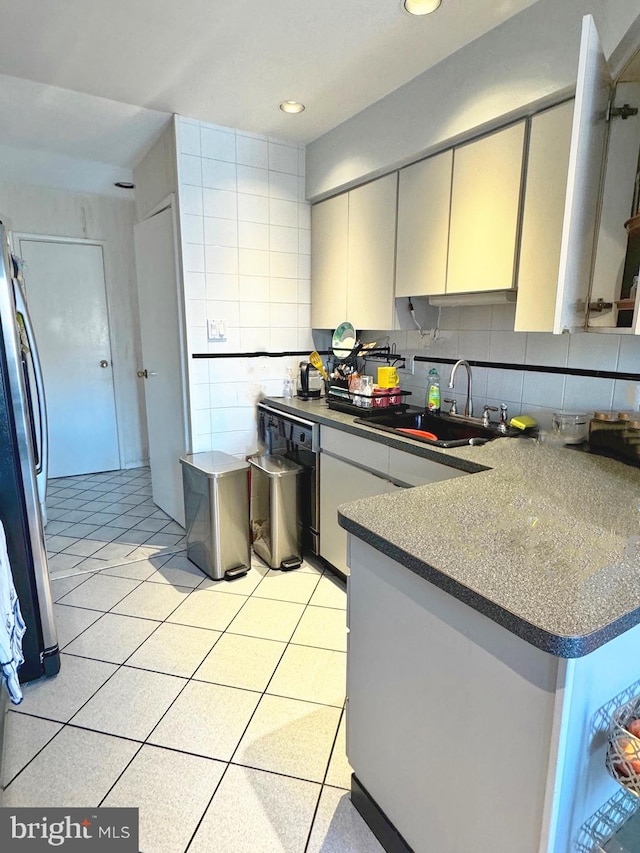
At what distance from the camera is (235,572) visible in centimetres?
254

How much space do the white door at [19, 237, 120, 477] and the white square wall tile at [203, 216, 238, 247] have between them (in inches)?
75.8

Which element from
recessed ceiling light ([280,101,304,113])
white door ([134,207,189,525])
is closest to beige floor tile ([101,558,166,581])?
white door ([134,207,189,525])

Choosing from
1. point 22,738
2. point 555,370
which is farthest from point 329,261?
point 22,738

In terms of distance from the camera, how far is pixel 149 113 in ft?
8.07

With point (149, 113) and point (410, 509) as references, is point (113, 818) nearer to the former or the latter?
point (410, 509)

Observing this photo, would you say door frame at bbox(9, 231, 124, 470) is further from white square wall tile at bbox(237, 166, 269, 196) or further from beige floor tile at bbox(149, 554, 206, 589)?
beige floor tile at bbox(149, 554, 206, 589)

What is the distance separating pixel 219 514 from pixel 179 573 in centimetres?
45

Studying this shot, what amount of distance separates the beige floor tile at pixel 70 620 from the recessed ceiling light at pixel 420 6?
2.74m

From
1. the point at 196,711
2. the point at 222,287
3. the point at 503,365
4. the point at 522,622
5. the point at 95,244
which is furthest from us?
the point at 95,244

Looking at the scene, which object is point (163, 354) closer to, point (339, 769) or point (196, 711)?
point (196, 711)

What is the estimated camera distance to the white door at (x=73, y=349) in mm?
3920

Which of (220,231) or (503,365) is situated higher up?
(220,231)

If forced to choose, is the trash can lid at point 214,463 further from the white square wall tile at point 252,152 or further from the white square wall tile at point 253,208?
the white square wall tile at point 252,152

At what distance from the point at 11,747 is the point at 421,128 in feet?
9.22
